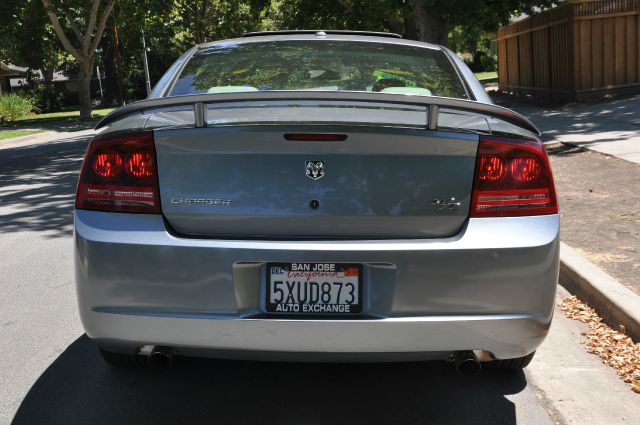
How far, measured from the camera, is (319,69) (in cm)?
434

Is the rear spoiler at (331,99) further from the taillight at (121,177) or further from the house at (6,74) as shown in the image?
the house at (6,74)

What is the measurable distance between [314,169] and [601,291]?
2.45 m

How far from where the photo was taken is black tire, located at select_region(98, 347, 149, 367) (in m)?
3.82

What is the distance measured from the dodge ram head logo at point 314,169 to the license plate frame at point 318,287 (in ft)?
1.13

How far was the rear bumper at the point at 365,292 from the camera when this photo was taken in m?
3.11

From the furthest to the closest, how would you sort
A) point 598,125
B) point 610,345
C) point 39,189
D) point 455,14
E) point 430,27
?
point 430,27, point 455,14, point 598,125, point 39,189, point 610,345

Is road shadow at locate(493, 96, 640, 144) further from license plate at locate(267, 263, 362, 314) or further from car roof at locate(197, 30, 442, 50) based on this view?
license plate at locate(267, 263, 362, 314)

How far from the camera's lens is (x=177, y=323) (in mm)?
3166

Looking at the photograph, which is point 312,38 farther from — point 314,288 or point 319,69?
point 314,288

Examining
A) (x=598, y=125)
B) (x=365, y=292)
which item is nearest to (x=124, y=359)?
(x=365, y=292)

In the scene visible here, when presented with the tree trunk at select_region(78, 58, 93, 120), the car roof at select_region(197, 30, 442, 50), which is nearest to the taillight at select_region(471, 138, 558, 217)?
the car roof at select_region(197, 30, 442, 50)

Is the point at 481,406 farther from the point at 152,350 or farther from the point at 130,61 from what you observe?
the point at 130,61

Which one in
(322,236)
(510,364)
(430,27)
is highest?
(430,27)

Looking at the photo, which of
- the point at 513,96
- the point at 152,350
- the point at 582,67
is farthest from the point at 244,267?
the point at 513,96
